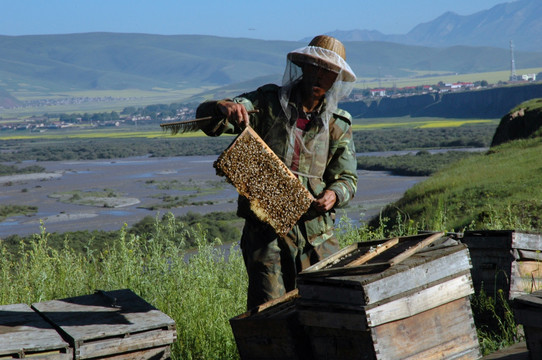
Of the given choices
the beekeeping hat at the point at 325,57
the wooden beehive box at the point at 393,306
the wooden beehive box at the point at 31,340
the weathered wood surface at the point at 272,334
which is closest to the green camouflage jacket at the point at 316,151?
the beekeeping hat at the point at 325,57

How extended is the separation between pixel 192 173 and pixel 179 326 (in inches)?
1663

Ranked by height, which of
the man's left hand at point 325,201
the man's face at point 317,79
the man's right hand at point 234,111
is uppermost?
the man's face at point 317,79

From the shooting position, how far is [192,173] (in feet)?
157

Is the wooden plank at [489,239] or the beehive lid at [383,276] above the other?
the beehive lid at [383,276]

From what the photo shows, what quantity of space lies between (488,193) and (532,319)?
13.2 metres

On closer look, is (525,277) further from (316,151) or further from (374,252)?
(316,151)

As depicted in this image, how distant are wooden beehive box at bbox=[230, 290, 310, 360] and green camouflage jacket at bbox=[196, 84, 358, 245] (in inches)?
23.9

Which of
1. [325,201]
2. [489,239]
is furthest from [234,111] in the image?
[489,239]

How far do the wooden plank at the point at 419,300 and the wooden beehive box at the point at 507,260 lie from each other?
4.93 feet

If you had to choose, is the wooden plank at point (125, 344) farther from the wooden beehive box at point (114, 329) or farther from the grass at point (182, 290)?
the grass at point (182, 290)

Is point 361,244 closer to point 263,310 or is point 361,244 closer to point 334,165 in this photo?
point 334,165

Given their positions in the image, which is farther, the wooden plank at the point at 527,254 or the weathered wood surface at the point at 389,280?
the wooden plank at the point at 527,254

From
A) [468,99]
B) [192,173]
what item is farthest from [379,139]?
[468,99]

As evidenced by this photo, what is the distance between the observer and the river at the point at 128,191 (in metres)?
30.0
